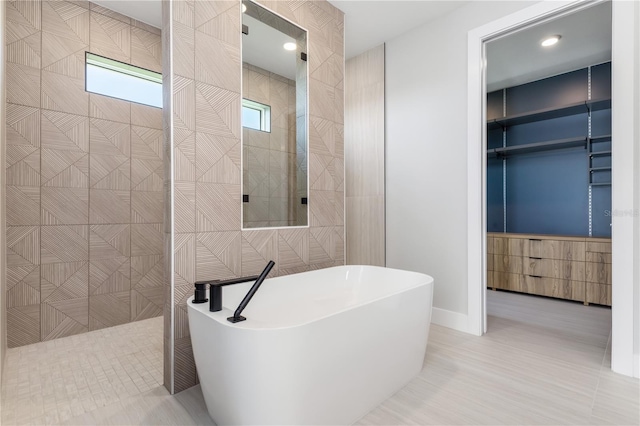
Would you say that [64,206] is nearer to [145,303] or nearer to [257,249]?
[145,303]

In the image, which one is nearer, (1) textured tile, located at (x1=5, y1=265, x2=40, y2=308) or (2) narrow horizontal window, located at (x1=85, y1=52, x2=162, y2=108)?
(1) textured tile, located at (x1=5, y1=265, x2=40, y2=308)

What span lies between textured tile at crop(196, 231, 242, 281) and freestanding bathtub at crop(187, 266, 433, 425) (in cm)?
18

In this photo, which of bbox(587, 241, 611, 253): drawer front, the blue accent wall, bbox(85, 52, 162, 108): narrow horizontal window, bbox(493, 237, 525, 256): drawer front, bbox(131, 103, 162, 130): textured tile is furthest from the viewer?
bbox(493, 237, 525, 256): drawer front

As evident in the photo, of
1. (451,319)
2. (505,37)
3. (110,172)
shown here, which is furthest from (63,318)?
(505,37)

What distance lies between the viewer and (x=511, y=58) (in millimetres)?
3613

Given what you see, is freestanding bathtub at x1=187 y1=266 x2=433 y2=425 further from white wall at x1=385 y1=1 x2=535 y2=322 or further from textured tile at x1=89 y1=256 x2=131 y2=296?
textured tile at x1=89 y1=256 x2=131 y2=296

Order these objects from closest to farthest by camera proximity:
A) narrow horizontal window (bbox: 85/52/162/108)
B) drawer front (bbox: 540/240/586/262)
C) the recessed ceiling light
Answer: narrow horizontal window (bbox: 85/52/162/108) → the recessed ceiling light → drawer front (bbox: 540/240/586/262)

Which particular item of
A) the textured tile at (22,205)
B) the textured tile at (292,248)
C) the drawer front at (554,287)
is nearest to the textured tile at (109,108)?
the textured tile at (22,205)

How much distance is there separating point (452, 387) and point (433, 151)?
1.92m

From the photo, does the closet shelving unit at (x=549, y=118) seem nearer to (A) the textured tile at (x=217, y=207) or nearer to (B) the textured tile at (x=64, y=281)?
(A) the textured tile at (x=217, y=207)

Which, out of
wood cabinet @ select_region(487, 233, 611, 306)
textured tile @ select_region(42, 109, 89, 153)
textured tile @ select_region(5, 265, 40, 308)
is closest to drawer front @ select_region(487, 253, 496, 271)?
wood cabinet @ select_region(487, 233, 611, 306)

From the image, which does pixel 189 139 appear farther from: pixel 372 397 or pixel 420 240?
pixel 420 240

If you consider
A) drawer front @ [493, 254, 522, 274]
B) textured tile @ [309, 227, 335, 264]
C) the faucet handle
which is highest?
textured tile @ [309, 227, 335, 264]

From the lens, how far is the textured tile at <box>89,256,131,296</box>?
264 cm
